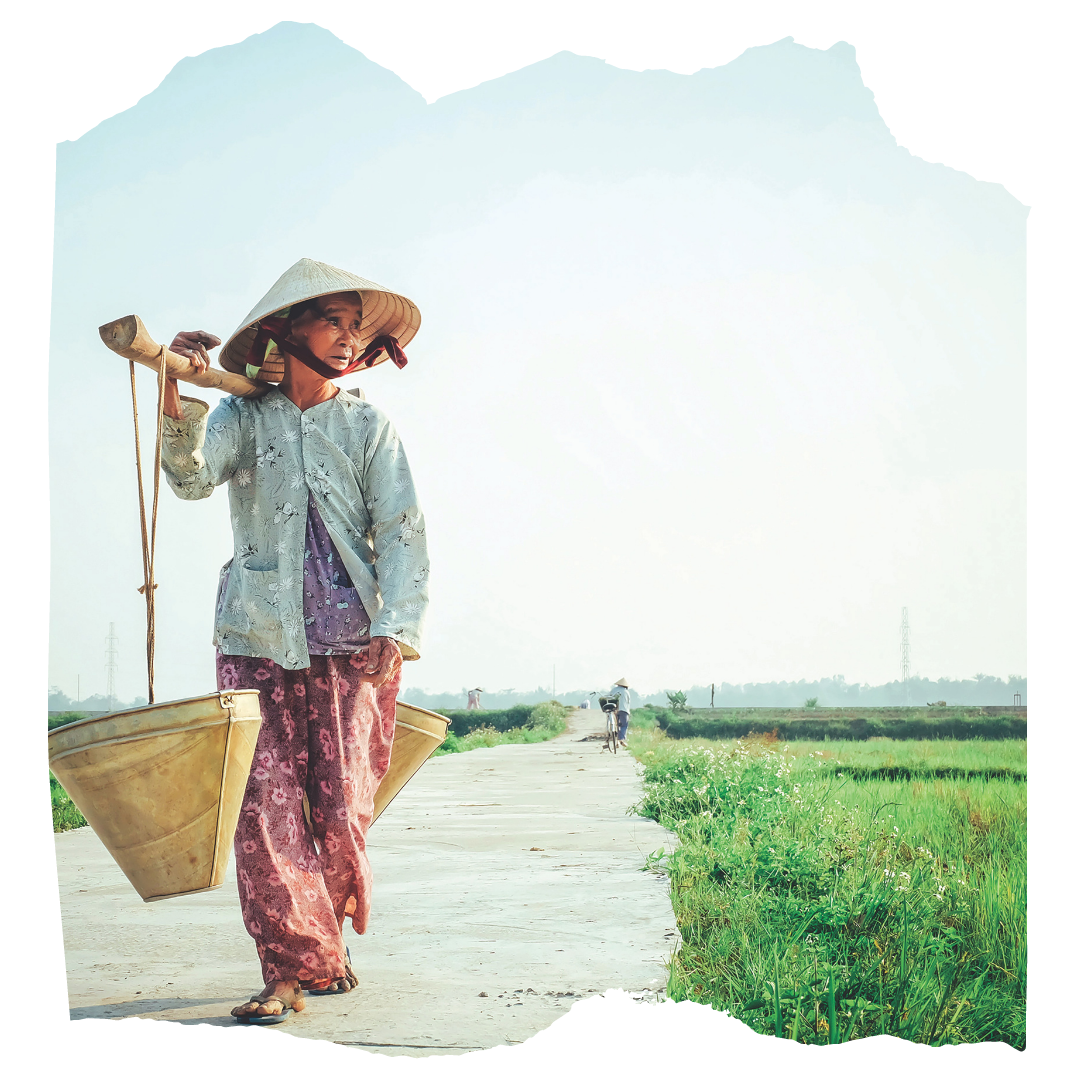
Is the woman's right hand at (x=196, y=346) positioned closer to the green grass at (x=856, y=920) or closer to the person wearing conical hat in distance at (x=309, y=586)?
the person wearing conical hat in distance at (x=309, y=586)

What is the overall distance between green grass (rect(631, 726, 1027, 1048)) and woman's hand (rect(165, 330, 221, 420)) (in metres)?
1.90

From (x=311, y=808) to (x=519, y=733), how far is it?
1881 cm

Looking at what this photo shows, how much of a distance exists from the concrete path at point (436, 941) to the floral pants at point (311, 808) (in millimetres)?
177

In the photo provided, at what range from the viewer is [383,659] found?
2771mm

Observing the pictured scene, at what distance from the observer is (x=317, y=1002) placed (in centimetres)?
266

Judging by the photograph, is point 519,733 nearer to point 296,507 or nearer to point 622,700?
point 622,700

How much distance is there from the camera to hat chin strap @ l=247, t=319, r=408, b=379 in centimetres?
294

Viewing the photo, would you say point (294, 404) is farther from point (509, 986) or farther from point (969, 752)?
point (969, 752)

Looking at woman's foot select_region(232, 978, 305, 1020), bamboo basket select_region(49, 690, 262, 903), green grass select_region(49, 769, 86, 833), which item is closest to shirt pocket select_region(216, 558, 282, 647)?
bamboo basket select_region(49, 690, 262, 903)

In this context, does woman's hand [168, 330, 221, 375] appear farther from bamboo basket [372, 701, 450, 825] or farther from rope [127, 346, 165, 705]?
bamboo basket [372, 701, 450, 825]

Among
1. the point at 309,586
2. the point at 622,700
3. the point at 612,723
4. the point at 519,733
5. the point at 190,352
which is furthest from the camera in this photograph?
the point at 519,733

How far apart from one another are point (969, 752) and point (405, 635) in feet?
37.2

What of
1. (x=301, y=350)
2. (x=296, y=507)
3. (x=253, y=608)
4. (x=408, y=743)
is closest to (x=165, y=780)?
(x=253, y=608)

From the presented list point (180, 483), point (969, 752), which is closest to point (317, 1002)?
point (180, 483)
